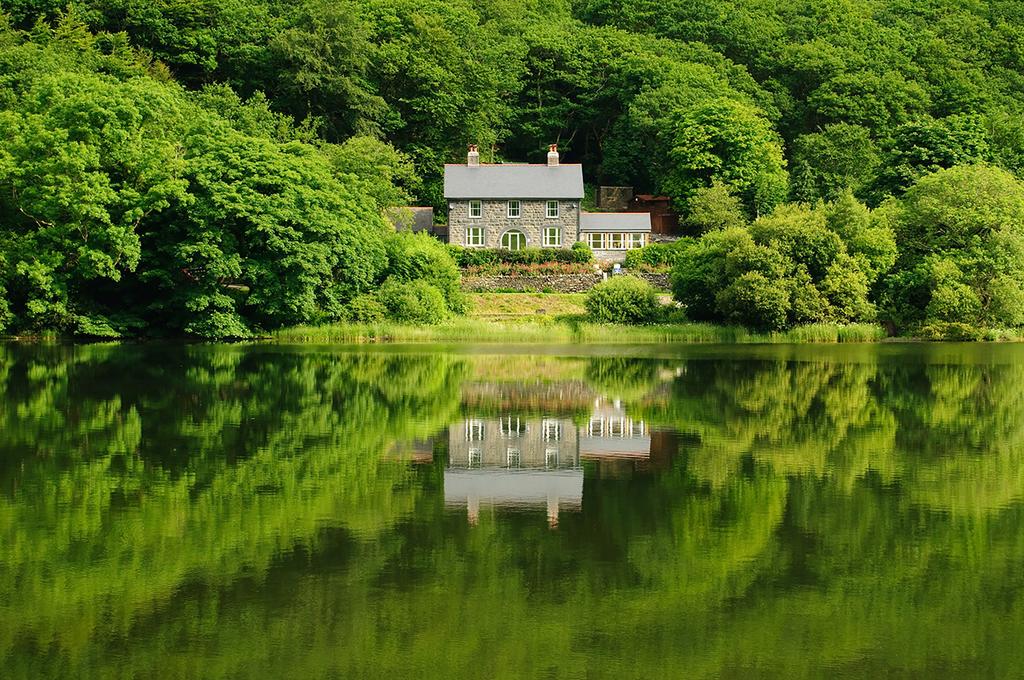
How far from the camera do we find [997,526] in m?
11.2

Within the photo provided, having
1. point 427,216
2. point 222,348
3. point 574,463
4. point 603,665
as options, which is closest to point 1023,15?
point 427,216

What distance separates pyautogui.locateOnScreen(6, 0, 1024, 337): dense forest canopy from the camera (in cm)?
4531

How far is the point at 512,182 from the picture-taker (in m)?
72.4

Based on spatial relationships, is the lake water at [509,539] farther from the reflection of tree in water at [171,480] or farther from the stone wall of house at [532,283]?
the stone wall of house at [532,283]

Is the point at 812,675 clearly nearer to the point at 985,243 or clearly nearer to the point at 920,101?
the point at 985,243

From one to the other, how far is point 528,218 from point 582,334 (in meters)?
25.8

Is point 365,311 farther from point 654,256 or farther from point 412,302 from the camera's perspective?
point 654,256

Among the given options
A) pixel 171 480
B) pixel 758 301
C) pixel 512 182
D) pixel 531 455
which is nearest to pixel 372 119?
pixel 512 182

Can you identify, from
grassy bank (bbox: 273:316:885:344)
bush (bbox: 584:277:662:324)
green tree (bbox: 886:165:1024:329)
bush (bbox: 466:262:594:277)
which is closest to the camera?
grassy bank (bbox: 273:316:885:344)

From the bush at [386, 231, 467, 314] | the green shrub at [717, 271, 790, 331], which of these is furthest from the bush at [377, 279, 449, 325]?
the green shrub at [717, 271, 790, 331]

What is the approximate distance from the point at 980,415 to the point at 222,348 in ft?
86.4

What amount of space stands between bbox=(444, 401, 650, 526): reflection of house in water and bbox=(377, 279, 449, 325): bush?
2809 centimetres

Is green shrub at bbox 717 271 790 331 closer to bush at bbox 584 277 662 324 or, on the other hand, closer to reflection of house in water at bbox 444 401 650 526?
bush at bbox 584 277 662 324

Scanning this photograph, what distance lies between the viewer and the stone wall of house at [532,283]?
5912 cm
